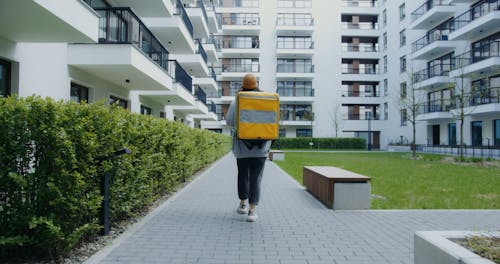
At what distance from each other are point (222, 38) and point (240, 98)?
49.3m

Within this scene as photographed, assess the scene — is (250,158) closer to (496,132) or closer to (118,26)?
(118,26)

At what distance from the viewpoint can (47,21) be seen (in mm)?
7270

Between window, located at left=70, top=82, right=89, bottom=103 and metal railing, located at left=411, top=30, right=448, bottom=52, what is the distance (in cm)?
3283

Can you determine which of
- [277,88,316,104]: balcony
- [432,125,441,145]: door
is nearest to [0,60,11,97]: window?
[432,125,441,145]: door

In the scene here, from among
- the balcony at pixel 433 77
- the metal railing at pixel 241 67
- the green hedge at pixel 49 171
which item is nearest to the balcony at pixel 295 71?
the metal railing at pixel 241 67

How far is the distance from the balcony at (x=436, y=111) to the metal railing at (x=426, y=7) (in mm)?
9454

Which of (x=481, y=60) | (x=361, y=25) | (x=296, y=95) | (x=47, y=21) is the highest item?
(x=361, y=25)

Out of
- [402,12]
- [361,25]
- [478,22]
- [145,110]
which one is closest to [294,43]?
[361,25]

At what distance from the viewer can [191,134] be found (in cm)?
1080

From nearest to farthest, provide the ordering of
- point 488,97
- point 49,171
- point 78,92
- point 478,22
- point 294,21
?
point 49,171 → point 78,92 → point 488,97 → point 478,22 → point 294,21

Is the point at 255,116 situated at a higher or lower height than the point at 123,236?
higher

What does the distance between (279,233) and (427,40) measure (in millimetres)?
37622

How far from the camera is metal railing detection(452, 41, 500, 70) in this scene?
26.8 metres

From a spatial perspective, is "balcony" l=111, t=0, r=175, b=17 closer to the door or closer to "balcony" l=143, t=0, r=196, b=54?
"balcony" l=143, t=0, r=196, b=54
